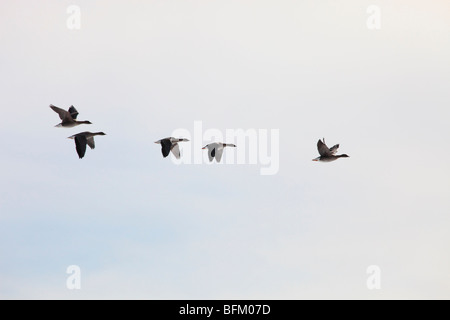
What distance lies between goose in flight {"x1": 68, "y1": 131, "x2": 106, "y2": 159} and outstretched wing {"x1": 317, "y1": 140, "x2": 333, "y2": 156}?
6.81 meters

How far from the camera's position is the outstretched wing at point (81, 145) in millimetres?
32688

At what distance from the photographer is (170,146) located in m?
35.8

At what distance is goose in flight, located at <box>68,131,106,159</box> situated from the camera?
3281 cm

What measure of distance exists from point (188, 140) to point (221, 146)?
1.18 m

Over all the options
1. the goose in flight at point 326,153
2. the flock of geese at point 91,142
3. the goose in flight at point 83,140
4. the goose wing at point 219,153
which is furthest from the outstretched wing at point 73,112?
the goose in flight at point 326,153

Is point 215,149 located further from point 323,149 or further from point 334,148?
point 334,148

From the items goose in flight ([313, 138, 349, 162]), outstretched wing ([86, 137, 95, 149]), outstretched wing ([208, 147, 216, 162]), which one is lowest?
goose in flight ([313, 138, 349, 162])

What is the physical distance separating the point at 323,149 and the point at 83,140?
292 inches

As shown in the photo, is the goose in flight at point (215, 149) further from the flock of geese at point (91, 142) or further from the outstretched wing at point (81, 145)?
the outstretched wing at point (81, 145)

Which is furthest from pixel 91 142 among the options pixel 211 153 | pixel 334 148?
pixel 334 148

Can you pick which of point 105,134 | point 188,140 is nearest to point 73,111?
point 105,134

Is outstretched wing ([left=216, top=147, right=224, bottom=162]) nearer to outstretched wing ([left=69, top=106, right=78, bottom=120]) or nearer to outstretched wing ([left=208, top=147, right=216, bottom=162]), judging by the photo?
outstretched wing ([left=208, top=147, right=216, bottom=162])

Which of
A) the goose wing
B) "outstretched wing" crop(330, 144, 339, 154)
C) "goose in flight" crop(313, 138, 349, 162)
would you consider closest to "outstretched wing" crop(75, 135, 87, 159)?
the goose wing
